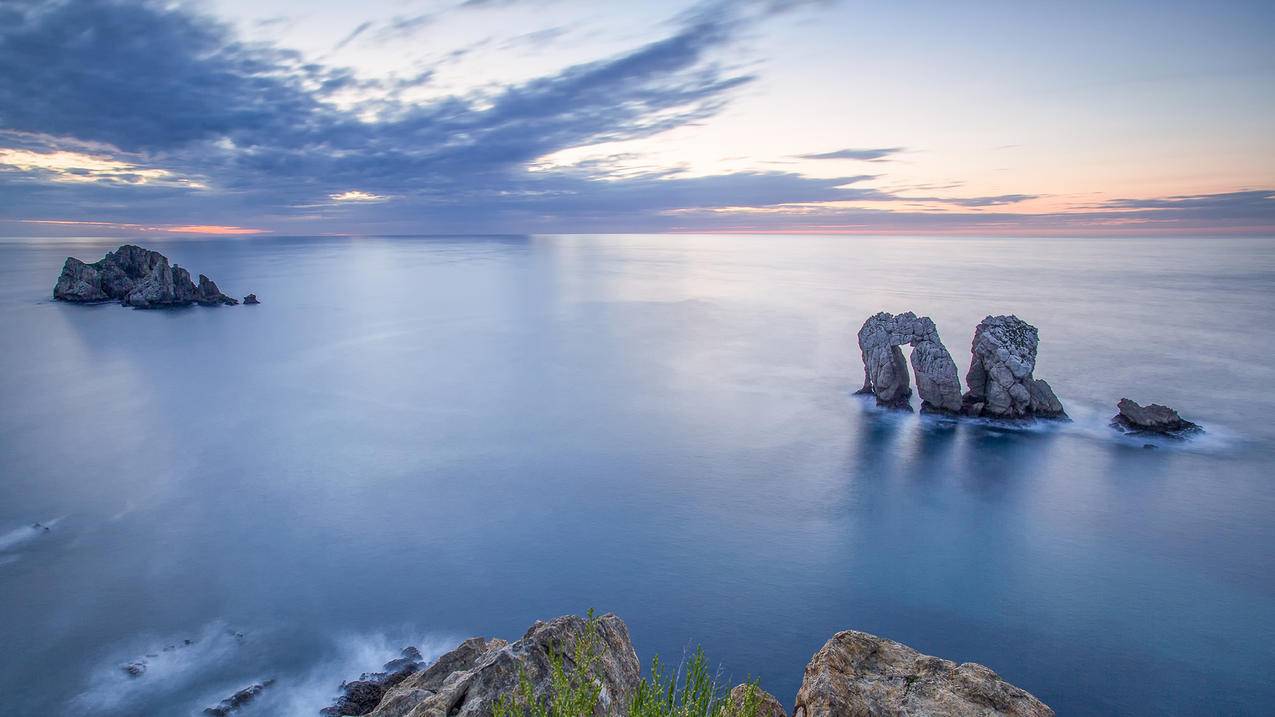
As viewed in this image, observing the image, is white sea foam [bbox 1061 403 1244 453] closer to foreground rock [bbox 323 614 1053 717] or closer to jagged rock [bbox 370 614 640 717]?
foreground rock [bbox 323 614 1053 717]

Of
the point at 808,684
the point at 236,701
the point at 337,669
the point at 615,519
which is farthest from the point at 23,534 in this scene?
the point at 808,684

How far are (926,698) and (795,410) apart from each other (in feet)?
100

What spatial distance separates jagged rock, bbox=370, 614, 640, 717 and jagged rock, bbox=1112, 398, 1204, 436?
34.5 m

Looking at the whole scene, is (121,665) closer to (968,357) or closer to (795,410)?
(795,410)

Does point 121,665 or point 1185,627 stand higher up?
point 121,665

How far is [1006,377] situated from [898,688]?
30210mm

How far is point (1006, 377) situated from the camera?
32438 millimetres

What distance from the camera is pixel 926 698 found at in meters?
7.01

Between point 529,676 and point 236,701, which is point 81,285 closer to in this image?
point 236,701

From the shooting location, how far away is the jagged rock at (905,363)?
110 feet

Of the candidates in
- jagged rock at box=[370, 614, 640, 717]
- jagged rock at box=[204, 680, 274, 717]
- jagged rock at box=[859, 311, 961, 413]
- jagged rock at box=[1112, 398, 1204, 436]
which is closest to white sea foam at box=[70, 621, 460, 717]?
jagged rock at box=[204, 680, 274, 717]

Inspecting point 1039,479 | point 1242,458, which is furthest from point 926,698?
point 1242,458

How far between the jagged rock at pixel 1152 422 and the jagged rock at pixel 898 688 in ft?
105

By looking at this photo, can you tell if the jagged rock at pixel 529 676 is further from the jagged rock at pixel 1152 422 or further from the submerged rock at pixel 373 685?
the jagged rock at pixel 1152 422
